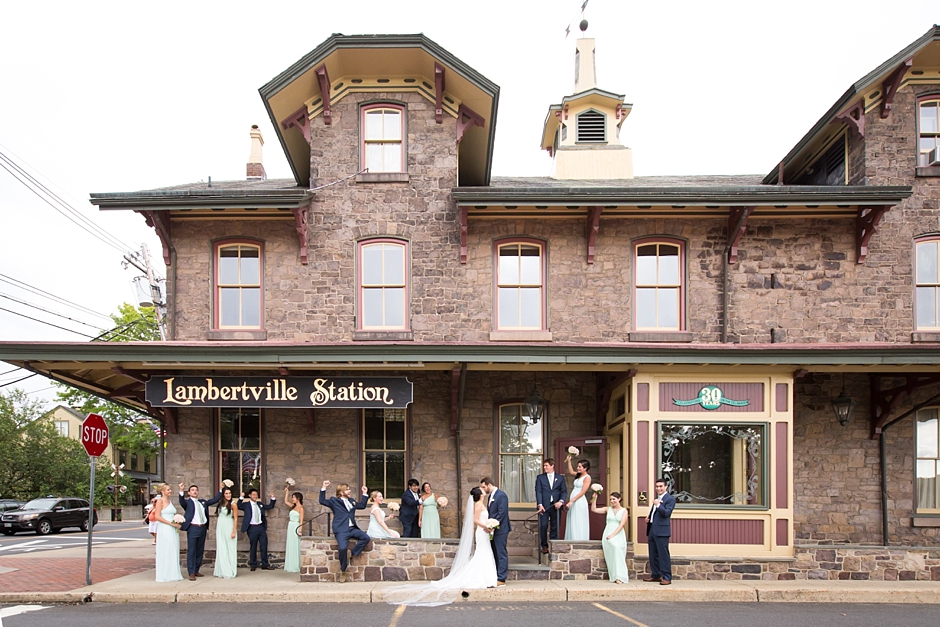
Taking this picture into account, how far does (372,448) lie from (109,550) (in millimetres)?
8136

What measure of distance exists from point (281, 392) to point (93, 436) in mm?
2905

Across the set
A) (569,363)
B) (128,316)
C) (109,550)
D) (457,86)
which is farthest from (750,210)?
(128,316)

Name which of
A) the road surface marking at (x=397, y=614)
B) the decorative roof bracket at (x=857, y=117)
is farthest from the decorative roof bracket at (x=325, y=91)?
the decorative roof bracket at (x=857, y=117)

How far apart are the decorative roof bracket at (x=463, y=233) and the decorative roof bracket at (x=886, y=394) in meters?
8.08

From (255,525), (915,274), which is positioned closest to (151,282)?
(255,525)

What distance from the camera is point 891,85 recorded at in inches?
561

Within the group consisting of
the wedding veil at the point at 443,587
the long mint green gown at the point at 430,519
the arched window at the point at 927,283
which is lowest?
the wedding veil at the point at 443,587

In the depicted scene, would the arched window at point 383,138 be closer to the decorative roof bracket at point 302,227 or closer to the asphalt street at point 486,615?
the decorative roof bracket at point 302,227

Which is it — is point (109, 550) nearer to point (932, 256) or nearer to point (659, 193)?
point (659, 193)

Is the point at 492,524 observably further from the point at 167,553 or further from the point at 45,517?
the point at 45,517

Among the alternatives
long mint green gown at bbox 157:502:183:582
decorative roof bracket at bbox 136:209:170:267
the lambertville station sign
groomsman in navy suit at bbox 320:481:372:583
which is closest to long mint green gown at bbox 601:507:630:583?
groomsman in navy suit at bbox 320:481:372:583

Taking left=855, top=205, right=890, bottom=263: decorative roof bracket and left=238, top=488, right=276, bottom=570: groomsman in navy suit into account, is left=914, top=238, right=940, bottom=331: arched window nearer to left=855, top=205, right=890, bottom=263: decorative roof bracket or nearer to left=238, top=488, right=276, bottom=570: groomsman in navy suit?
left=855, top=205, right=890, bottom=263: decorative roof bracket

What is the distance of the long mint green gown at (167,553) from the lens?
11.9m

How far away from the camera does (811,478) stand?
45.7 ft
